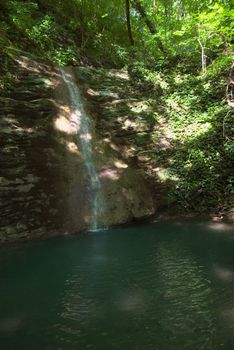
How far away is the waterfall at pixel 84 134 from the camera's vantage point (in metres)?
9.64

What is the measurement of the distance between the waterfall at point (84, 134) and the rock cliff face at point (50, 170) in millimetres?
135

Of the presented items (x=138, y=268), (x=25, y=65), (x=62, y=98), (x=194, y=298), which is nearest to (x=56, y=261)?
(x=138, y=268)

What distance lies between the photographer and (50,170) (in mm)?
9523

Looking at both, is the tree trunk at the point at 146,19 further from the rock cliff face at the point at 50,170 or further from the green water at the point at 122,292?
the green water at the point at 122,292

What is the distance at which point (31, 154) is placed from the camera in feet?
30.9

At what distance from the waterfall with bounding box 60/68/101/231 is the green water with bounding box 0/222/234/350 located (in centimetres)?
135

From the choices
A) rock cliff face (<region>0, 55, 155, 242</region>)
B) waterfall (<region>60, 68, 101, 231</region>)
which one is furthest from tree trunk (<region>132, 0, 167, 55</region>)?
rock cliff face (<region>0, 55, 155, 242</region>)

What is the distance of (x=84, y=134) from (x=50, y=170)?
1866 millimetres

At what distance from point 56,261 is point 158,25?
13.0 metres

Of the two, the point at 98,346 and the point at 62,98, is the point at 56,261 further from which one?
the point at 62,98

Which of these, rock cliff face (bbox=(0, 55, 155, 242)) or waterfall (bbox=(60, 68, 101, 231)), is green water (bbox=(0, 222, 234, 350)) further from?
waterfall (bbox=(60, 68, 101, 231))

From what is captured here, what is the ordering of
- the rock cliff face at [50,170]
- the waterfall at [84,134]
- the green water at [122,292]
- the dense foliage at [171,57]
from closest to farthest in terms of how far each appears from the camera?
1. the green water at [122,292]
2. the rock cliff face at [50,170]
3. the waterfall at [84,134]
4. the dense foliage at [171,57]

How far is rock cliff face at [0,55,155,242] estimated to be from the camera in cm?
873

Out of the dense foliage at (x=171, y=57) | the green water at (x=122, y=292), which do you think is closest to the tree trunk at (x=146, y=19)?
the dense foliage at (x=171, y=57)
